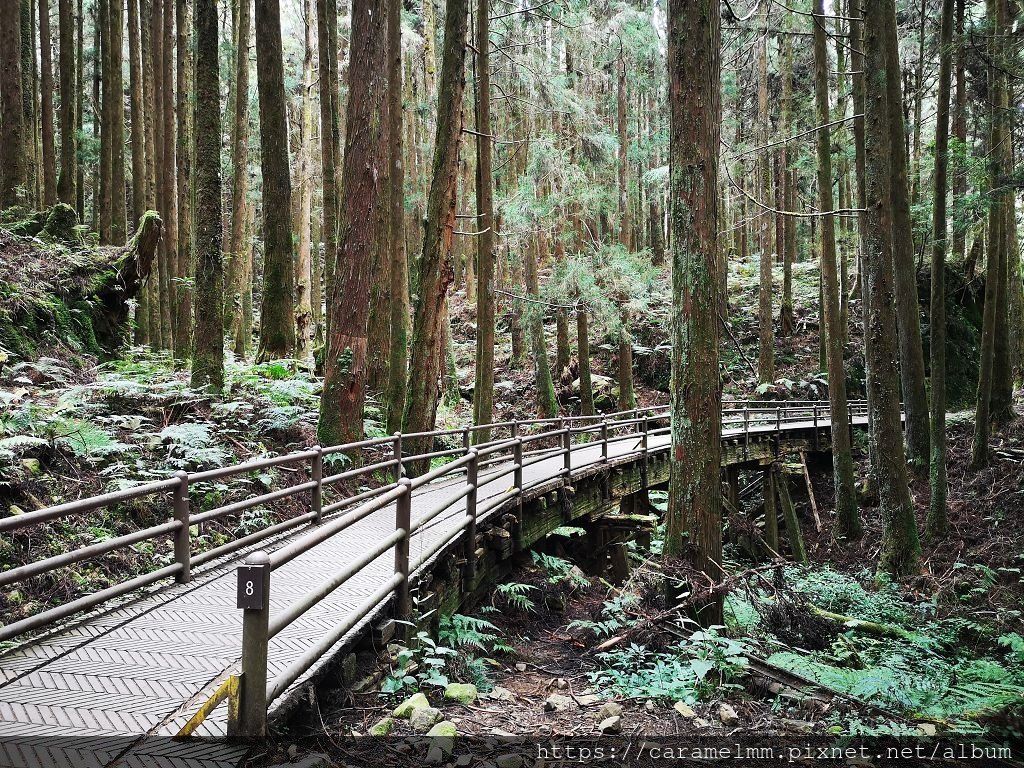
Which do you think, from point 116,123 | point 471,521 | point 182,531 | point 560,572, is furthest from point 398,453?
point 116,123

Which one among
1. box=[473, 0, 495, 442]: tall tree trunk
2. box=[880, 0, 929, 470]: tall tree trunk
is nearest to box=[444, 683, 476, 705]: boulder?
box=[473, 0, 495, 442]: tall tree trunk

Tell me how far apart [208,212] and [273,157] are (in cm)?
291

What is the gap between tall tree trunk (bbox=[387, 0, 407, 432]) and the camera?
14.4 m

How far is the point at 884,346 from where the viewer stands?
12.4m

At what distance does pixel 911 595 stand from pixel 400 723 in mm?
9484

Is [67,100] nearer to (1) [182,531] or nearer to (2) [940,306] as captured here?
(1) [182,531]

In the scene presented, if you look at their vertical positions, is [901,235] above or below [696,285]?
above

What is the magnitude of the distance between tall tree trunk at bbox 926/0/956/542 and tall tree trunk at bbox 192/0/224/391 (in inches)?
522

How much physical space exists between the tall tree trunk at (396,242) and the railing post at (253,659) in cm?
1038

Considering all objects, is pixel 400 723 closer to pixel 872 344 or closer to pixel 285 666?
pixel 285 666

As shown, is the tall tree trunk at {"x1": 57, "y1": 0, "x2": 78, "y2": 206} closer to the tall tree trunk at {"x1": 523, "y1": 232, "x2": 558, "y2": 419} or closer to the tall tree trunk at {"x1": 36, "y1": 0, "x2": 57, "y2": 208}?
the tall tree trunk at {"x1": 36, "y1": 0, "x2": 57, "y2": 208}

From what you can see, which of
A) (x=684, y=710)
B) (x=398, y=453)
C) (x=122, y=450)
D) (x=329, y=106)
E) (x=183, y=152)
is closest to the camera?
(x=684, y=710)

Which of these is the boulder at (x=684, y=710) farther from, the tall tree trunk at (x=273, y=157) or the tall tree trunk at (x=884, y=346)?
the tall tree trunk at (x=884, y=346)

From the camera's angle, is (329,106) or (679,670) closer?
(679,670)
